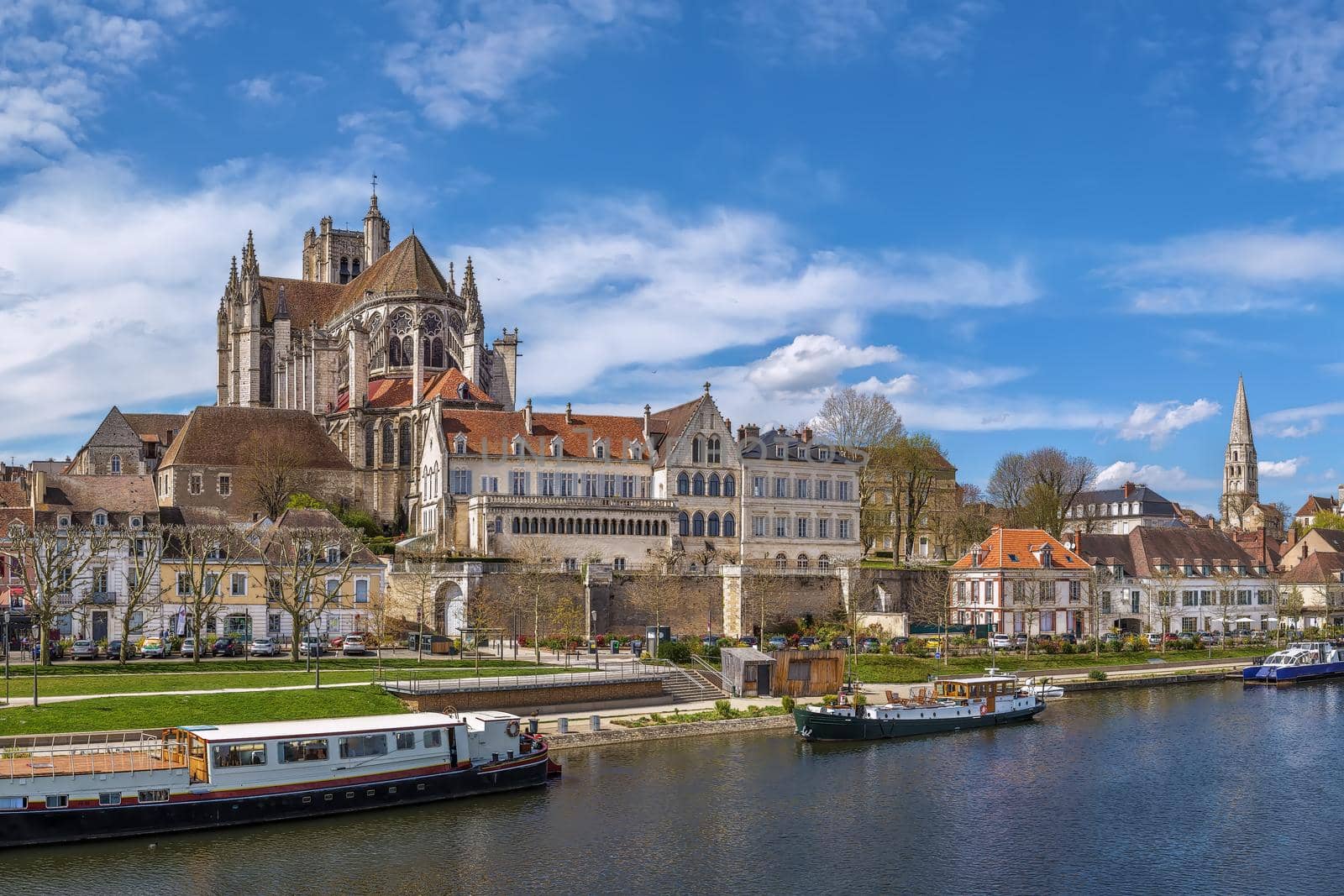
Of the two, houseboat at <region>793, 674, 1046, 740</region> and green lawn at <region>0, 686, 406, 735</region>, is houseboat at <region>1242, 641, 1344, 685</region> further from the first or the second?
green lawn at <region>0, 686, 406, 735</region>

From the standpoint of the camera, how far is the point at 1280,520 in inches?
6339

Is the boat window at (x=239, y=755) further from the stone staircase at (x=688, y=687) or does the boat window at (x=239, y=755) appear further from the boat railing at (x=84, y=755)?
the stone staircase at (x=688, y=687)

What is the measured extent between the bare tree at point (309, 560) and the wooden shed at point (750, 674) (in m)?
19.2

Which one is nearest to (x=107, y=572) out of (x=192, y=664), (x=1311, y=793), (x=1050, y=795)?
(x=192, y=664)

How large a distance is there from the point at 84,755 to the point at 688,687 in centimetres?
2917

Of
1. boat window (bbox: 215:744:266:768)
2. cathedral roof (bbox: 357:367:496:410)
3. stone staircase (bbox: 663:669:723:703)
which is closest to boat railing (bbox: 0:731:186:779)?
boat window (bbox: 215:744:266:768)

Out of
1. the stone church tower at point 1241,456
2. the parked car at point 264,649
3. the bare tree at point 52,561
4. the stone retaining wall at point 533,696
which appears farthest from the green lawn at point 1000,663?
the stone church tower at point 1241,456

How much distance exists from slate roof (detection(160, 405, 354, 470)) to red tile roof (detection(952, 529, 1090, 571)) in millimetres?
44967

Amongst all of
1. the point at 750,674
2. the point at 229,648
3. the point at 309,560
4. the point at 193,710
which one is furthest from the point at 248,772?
the point at 309,560

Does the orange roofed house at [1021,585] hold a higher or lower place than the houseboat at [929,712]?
higher

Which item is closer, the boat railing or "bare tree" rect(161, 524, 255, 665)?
the boat railing

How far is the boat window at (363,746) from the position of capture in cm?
4119

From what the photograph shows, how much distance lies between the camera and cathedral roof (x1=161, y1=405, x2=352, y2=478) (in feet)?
309

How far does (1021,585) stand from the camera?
3354 inches
